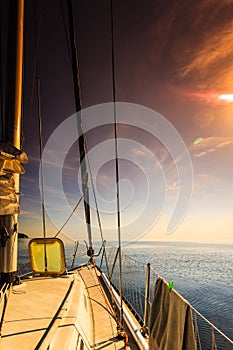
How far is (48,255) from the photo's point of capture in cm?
650

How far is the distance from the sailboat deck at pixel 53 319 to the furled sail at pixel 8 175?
1743mm

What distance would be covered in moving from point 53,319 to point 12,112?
441 centimetres

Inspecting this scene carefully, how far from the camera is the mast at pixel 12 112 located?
16.0ft

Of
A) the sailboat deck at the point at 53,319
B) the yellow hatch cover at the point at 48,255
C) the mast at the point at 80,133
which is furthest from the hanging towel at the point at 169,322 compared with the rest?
the mast at the point at 80,133

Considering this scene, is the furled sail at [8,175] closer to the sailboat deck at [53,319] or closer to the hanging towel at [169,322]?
the sailboat deck at [53,319]

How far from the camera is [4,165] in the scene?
3570 mm

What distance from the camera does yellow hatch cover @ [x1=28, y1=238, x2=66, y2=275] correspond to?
6.46 m

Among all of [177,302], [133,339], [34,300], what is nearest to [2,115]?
[34,300]

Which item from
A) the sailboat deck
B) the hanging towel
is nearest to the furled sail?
the sailboat deck

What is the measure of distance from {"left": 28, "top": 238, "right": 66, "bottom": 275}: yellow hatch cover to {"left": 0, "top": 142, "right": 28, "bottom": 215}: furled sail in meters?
3.01

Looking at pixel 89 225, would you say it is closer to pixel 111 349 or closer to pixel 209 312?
pixel 111 349

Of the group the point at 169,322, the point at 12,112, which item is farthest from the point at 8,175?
the point at 169,322

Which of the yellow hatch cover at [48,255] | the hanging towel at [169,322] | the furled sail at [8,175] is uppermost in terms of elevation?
the furled sail at [8,175]

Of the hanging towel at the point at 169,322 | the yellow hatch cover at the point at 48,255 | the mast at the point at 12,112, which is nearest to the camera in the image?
the hanging towel at the point at 169,322
